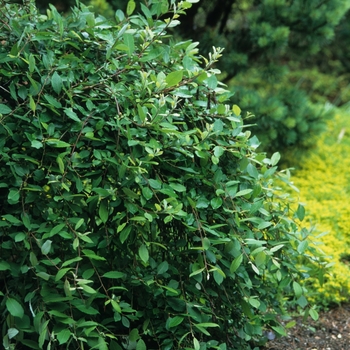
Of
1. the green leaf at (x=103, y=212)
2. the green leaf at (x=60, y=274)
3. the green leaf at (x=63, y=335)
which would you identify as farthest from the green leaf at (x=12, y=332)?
the green leaf at (x=103, y=212)

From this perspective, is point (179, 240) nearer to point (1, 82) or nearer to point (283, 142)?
point (1, 82)

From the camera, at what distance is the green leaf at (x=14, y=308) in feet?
6.63

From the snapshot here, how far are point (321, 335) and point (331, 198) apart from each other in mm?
1546

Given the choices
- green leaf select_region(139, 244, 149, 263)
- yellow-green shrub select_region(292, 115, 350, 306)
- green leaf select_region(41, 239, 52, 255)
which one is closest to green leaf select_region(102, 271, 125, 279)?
green leaf select_region(139, 244, 149, 263)

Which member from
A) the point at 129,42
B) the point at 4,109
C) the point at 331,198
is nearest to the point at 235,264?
the point at 129,42

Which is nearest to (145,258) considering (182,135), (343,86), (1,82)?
(182,135)

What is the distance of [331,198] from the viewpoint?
14.1 feet

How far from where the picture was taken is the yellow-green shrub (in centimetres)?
322

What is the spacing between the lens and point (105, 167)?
2123 mm

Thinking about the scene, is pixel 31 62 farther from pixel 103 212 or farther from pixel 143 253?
pixel 143 253

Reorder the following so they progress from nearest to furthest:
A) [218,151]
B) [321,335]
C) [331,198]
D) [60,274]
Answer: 1. [60,274]
2. [218,151]
3. [321,335]
4. [331,198]

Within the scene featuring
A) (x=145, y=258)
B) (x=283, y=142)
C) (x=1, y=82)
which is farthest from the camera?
(x=283, y=142)

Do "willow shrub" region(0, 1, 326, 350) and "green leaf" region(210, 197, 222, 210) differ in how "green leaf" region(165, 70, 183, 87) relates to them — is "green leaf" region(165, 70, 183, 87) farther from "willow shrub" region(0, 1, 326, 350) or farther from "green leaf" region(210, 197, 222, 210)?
"green leaf" region(210, 197, 222, 210)

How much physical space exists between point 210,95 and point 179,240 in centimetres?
59
